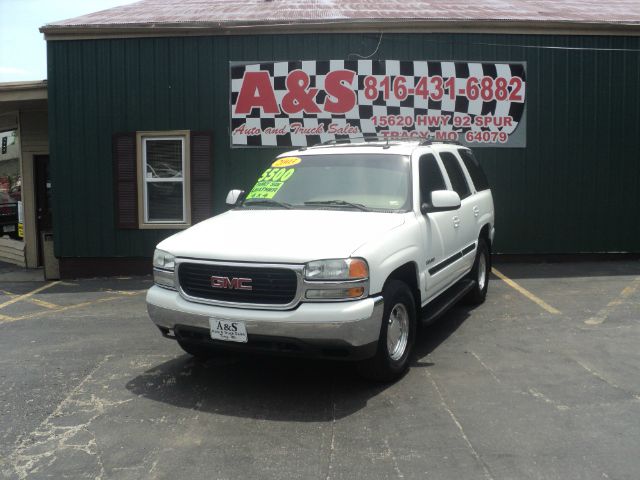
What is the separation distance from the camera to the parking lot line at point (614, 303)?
6.69 m

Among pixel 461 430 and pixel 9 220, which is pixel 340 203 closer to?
pixel 461 430

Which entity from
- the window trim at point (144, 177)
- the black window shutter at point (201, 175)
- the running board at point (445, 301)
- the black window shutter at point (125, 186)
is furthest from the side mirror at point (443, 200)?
the black window shutter at point (125, 186)

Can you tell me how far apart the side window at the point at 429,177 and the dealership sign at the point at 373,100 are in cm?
431

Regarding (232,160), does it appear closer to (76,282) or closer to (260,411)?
(76,282)

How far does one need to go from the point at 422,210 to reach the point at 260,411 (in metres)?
2.22

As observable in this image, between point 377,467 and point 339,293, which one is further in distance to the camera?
point 339,293

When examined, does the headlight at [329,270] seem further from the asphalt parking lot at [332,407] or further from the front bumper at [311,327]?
the asphalt parking lot at [332,407]

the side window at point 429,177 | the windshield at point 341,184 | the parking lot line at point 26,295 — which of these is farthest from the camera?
the parking lot line at point 26,295

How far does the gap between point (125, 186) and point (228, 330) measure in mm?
6891

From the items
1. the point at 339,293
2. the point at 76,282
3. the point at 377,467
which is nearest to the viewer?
the point at 377,467

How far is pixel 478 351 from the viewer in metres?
5.66

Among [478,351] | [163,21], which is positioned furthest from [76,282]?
[478,351]

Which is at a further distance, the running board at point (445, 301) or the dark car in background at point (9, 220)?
the dark car in background at point (9, 220)

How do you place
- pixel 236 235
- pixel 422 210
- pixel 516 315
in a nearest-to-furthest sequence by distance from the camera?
pixel 236 235 → pixel 422 210 → pixel 516 315
